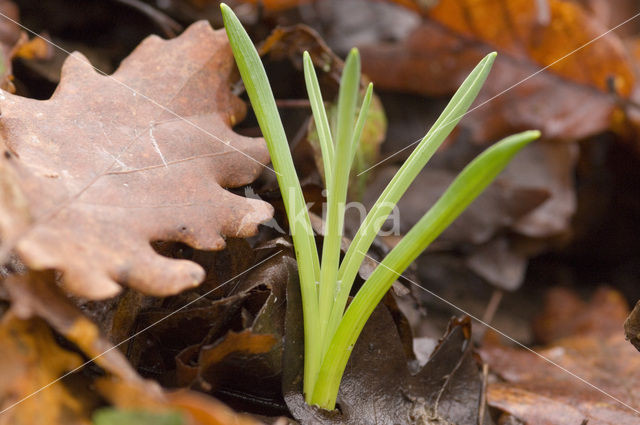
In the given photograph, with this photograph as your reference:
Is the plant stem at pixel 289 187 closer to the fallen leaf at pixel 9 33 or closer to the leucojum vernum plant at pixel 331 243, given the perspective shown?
the leucojum vernum plant at pixel 331 243

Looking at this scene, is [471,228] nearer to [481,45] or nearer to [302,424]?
[481,45]

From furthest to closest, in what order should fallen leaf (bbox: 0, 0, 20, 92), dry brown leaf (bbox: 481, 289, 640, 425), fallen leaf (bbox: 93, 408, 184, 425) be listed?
1. fallen leaf (bbox: 0, 0, 20, 92)
2. dry brown leaf (bbox: 481, 289, 640, 425)
3. fallen leaf (bbox: 93, 408, 184, 425)

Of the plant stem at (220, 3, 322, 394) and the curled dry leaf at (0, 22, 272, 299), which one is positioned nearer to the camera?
the curled dry leaf at (0, 22, 272, 299)

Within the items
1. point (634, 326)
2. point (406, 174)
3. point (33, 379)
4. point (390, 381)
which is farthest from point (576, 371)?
point (33, 379)

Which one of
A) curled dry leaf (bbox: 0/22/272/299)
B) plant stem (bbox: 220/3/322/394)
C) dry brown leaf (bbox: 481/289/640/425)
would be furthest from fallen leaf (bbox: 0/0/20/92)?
dry brown leaf (bbox: 481/289/640/425)

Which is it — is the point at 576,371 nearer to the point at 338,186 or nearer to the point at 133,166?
the point at 338,186

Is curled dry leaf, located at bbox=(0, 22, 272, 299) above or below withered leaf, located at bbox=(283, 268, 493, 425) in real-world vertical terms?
above

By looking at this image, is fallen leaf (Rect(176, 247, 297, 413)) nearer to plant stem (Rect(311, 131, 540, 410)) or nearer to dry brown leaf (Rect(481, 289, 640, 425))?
plant stem (Rect(311, 131, 540, 410))

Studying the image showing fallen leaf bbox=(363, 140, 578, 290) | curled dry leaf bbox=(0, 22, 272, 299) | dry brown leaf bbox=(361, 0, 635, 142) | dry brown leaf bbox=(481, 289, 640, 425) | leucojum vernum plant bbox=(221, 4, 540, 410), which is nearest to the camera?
curled dry leaf bbox=(0, 22, 272, 299)
